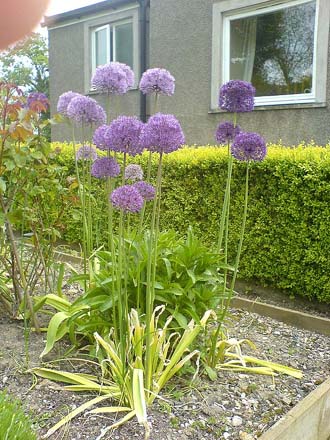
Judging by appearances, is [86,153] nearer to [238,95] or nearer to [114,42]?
[238,95]

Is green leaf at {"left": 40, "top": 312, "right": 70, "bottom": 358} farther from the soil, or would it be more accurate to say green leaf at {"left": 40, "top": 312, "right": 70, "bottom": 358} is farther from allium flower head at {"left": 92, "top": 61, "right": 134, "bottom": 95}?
allium flower head at {"left": 92, "top": 61, "right": 134, "bottom": 95}

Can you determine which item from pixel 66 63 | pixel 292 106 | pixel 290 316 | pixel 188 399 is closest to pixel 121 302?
pixel 188 399

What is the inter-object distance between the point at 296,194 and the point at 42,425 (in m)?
2.64

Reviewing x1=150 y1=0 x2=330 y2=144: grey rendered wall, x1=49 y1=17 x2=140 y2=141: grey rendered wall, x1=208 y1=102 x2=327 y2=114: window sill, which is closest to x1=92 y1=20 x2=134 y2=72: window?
x1=49 y1=17 x2=140 y2=141: grey rendered wall

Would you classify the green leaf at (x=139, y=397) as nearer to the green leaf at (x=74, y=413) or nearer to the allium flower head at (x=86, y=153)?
the green leaf at (x=74, y=413)

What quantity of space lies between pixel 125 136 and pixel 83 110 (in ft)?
2.17

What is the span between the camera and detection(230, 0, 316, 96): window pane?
6.61 m

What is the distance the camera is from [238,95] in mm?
2207

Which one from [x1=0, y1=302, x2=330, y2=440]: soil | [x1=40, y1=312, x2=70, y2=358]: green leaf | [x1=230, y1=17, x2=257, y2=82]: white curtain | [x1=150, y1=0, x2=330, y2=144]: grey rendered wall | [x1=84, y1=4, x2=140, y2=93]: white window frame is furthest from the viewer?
[x1=84, y1=4, x2=140, y2=93]: white window frame

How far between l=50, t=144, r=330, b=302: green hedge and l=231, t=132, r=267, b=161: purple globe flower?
155 centimetres

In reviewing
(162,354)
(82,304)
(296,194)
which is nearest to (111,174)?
(82,304)

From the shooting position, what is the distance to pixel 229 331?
3133 mm

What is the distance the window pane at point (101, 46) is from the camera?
945 cm

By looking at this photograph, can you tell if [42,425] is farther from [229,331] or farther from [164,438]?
[229,331]
